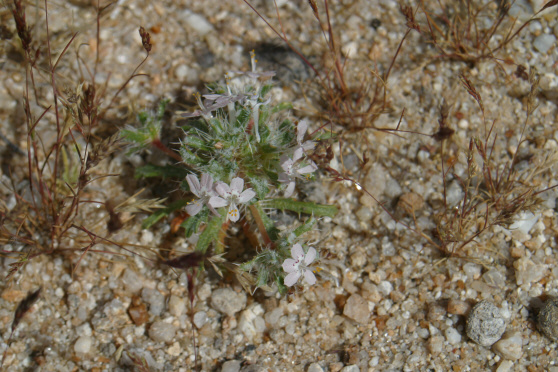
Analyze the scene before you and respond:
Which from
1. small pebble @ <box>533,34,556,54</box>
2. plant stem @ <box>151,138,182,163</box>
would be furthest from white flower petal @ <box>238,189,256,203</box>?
small pebble @ <box>533,34,556,54</box>

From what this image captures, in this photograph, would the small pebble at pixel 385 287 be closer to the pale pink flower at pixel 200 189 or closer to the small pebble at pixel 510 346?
the small pebble at pixel 510 346

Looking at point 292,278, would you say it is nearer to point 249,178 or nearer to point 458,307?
point 249,178

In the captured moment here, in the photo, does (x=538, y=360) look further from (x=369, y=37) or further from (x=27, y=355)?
(x=27, y=355)

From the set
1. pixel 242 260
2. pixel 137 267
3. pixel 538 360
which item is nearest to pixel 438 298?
pixel 538 360

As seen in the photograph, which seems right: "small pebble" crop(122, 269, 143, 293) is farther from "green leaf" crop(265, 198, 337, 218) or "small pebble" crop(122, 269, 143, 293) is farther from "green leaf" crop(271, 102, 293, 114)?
"green leaf" crop(271, 102, 293, 114)

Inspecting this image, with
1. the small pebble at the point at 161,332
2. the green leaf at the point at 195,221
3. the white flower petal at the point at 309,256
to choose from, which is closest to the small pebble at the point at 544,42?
the white flower petal at the point at 309,256

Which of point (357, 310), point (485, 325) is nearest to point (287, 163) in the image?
point (357, 310)
